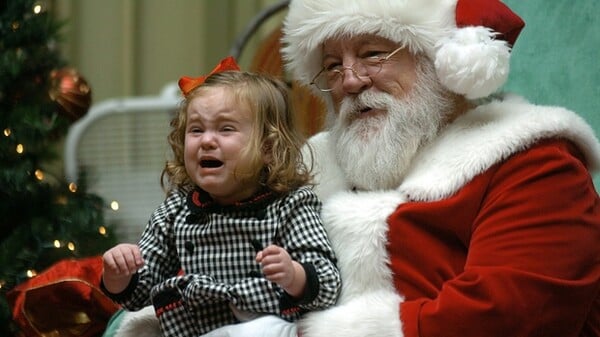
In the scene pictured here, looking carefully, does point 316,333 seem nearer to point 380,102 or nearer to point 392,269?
point 392,269

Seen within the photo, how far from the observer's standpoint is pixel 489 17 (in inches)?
70.5

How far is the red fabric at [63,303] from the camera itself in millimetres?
2051

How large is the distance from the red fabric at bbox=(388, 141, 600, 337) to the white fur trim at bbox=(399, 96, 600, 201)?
19mm

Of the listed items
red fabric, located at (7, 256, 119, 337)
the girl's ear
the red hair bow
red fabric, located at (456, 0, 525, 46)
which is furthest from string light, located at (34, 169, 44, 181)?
red fabric, located at (456, 0, 525, 46)

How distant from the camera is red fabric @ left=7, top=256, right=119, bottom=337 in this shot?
2051mm

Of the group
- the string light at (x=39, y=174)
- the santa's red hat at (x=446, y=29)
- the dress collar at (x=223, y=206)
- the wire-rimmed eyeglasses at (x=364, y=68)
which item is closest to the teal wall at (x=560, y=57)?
the santa's red hat at (x=446, y=29)

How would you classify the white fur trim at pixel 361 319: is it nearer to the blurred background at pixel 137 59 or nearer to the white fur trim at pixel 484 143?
the white fur trim at pixel 484 143

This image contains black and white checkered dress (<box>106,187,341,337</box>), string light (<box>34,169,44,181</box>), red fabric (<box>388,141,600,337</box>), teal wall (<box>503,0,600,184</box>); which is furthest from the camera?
string light (<box>34,169,44,181</box>)

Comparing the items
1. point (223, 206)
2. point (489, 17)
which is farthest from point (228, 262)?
point (489, 17)

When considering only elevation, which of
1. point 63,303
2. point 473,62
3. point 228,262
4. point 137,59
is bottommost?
point 63,303

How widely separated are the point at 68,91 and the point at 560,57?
109 centimetres

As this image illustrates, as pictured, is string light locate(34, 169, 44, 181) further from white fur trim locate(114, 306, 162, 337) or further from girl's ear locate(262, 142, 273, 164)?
girl's ear locate(262, 142, 273, 164)

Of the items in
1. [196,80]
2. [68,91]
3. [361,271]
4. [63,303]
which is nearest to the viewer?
[361,271]

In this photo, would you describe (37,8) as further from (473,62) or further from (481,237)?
(481,237)
